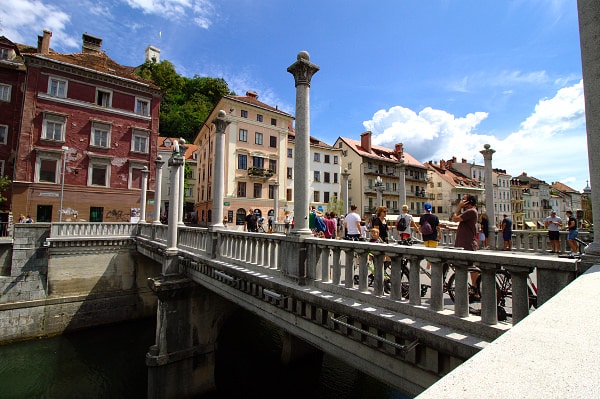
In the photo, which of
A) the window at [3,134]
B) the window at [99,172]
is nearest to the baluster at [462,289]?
the window at [99,172]

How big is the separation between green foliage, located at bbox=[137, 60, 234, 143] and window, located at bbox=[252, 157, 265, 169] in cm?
2009

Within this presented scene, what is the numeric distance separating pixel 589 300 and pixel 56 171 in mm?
30694

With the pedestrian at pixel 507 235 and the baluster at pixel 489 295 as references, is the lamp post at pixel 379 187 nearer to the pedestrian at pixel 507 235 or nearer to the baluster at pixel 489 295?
the pedestrian at pixel 507 235

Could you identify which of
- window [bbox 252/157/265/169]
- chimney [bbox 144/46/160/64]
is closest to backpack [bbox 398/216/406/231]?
window [bbox 252/157/265/169]

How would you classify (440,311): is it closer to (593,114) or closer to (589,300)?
(589,300)

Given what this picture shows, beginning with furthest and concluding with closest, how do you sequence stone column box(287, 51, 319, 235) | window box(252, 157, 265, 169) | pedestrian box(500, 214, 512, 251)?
1. window box(252, 157, 265, 169)
2. pedestrian box(500, 214, 512, 251)
3. stone column box(287, 51, 319, 235)

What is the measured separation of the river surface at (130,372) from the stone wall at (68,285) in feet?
3.34

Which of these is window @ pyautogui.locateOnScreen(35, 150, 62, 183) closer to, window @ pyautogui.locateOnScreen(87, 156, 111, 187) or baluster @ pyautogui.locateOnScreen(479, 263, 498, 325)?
window @ pyautogui.locateOnScreen(87, 156, 111, 187)

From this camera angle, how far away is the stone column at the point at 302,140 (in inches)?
218

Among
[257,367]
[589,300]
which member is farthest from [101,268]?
[589,300]

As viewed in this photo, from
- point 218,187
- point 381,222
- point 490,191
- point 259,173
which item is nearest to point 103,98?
point 259,173

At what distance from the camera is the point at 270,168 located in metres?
37.5

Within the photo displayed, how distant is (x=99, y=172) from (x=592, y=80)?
3054cm

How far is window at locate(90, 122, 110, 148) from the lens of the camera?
25891mm
